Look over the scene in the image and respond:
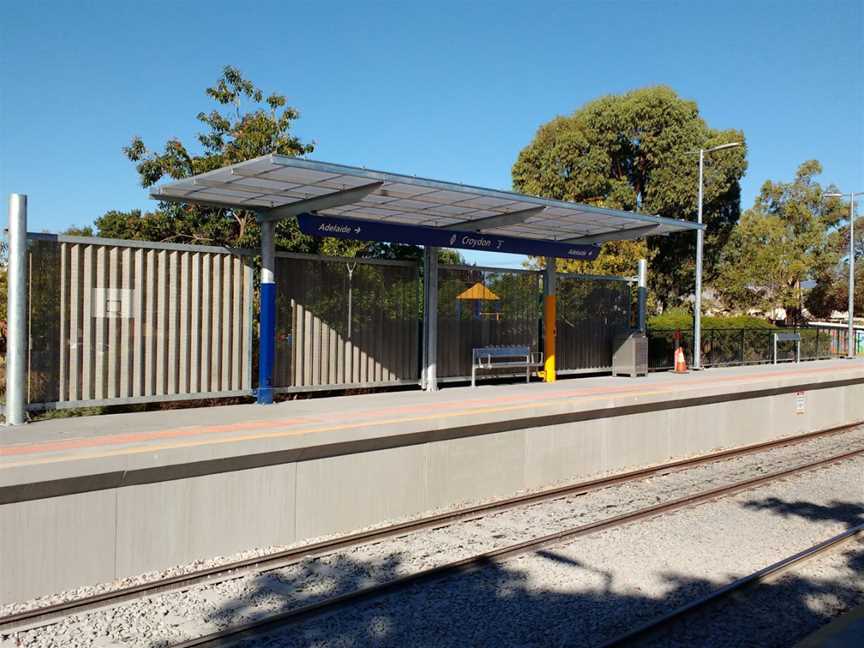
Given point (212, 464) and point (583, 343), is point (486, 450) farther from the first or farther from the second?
point (583, 343)

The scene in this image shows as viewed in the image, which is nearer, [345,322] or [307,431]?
[307,431]

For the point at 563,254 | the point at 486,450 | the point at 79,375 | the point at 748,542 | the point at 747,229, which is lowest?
the point at 748,542

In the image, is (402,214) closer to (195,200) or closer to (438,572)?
(195,200)

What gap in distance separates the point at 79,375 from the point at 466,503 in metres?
5.18

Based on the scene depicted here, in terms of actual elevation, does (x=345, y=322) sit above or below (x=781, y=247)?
below

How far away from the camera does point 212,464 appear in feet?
24.5

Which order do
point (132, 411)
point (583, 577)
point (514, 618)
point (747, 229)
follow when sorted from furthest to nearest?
point (747, 229) < point (132, 411) < point (583, 577) < point (514, 618)

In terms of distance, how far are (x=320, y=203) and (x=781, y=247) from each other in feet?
137

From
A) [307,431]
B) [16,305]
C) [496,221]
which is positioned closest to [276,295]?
[307,431]

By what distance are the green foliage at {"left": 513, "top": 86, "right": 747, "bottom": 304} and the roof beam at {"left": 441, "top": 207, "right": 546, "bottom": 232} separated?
2250 centimetres


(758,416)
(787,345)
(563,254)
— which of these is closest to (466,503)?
(563,254)

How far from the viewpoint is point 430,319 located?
1331 cm

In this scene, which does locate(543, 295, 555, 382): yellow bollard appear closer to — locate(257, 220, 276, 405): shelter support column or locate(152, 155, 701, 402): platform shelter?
locate(152, 155, 701, 402): platform shelter

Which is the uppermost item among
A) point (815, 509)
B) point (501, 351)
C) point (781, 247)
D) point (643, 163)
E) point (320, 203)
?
point (643, 163)
